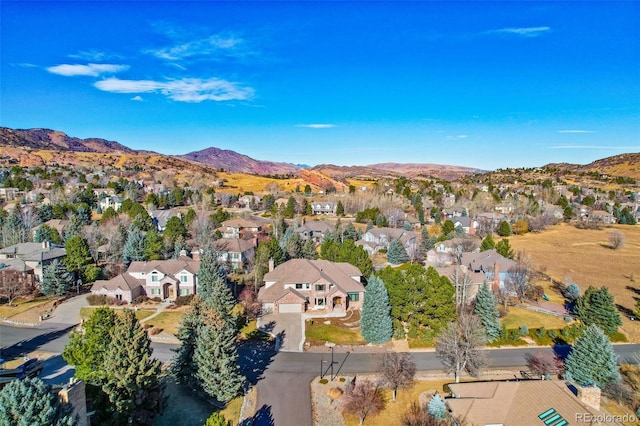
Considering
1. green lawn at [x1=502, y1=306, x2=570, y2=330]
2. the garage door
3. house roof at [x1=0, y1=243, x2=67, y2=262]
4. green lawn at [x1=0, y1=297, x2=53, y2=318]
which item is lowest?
green lawn at [x1=502, y1=306, x2=570, y2=330]

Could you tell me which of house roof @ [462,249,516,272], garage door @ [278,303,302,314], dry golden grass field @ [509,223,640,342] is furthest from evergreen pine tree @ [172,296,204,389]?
house roof @ [462,249,516,272]

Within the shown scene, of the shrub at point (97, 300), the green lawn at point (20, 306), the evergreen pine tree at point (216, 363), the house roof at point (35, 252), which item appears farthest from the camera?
the house roof at point (35, 252)

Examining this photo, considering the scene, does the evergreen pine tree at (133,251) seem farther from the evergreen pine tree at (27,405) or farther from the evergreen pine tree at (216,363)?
the evergreen pine tree at (27,405)

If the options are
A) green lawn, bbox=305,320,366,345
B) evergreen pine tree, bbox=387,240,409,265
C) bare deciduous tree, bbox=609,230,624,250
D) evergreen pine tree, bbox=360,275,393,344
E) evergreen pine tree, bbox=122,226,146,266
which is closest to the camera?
evergreen pine tree, bbox=360,275,393,344

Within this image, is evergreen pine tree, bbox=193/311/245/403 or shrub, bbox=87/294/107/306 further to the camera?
shrub, bbox=87/294/107/306

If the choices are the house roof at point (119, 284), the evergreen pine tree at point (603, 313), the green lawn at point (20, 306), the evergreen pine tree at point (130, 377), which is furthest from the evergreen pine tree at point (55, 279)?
the evergreen pine tree at point (603, 313)

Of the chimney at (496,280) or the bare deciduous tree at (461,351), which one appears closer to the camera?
the bare deciduous tree at (461,351)

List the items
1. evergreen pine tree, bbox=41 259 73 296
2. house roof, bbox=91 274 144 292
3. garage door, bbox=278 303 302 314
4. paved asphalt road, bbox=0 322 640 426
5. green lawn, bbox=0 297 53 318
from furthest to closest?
evergreen pine tree, bbox=41 259 73 296, house roof, bbox=91 274 144 292, garage door, bbox=278 303 302 314, green lawn, bbox=0 297 53 318, paved asphalt road, bbox=0 322 640 426

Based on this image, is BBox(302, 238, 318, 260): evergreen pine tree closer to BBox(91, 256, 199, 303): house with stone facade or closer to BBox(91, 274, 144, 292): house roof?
BBox(91, 256, 199, 303): house with stone facade

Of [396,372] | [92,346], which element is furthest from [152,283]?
[396,372]
